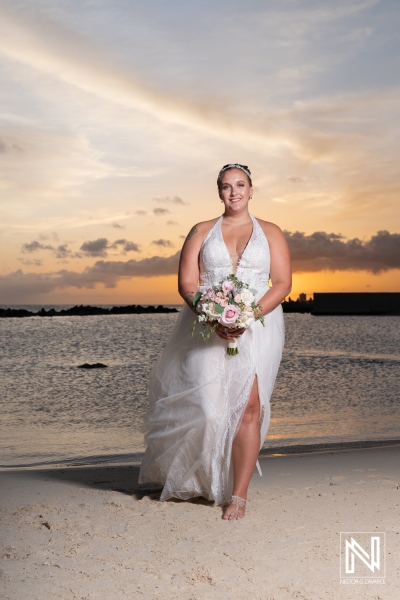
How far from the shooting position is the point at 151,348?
37438mm

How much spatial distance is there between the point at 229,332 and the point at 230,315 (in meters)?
0.24

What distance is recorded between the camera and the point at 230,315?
477 centimetres

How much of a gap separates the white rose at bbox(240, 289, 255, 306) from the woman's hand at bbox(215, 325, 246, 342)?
8.0 inches

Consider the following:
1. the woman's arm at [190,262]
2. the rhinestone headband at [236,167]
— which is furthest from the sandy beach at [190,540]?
the rhinestone headband at [236,167]

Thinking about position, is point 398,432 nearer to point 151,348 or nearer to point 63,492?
point 63,492

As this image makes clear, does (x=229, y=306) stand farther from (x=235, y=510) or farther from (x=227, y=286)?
(x=235, y=510)

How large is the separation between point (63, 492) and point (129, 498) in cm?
63

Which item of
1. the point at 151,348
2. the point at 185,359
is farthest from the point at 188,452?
the point at 151,348

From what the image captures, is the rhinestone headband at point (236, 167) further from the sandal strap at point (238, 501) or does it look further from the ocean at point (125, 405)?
the ocean at point (125, 405)

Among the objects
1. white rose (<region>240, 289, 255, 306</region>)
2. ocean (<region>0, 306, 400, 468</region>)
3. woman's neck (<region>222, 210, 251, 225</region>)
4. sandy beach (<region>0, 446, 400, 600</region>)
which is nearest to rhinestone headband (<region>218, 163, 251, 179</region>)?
woman's neck (<region>222, 210, 251, 225</region>)

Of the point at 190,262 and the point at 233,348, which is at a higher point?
the point at 190,262

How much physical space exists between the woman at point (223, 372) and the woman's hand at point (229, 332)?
1 cm

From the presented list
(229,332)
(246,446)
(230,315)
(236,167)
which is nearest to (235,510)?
(246,446)

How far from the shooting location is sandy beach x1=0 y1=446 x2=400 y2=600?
3748 millimetres
